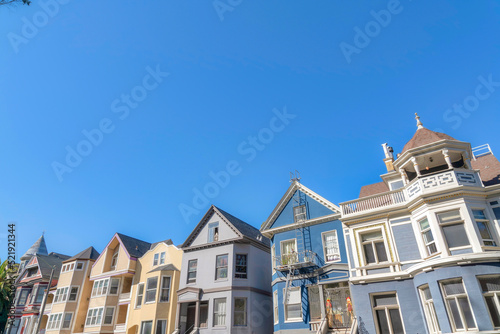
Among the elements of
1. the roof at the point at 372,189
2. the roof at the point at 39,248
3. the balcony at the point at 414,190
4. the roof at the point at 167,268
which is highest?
the roof at the point at 39,248

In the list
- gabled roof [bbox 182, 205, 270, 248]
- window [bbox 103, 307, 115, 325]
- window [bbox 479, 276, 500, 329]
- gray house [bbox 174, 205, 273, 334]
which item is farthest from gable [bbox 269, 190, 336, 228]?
window [bbox 103, 307, 115, 325]

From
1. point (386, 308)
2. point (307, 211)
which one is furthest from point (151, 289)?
point (386, 308)

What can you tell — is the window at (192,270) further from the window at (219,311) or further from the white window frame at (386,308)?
the white window frame at (386,308)

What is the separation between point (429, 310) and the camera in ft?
58.9

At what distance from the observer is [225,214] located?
1282 inches

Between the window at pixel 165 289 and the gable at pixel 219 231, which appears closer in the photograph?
the gable at pixel 219 231

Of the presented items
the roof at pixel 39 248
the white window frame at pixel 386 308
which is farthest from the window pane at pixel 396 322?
the roof at pixel 39 248

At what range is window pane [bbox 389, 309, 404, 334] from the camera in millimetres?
18797

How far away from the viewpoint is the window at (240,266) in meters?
28.6

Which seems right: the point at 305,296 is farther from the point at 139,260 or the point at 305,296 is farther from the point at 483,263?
the point at 139,260

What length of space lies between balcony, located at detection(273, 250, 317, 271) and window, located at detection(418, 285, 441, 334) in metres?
7.45

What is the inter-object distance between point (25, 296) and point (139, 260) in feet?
75.8

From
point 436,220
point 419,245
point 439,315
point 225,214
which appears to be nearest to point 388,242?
point 419,245

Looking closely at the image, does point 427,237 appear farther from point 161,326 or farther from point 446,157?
point 161,326
